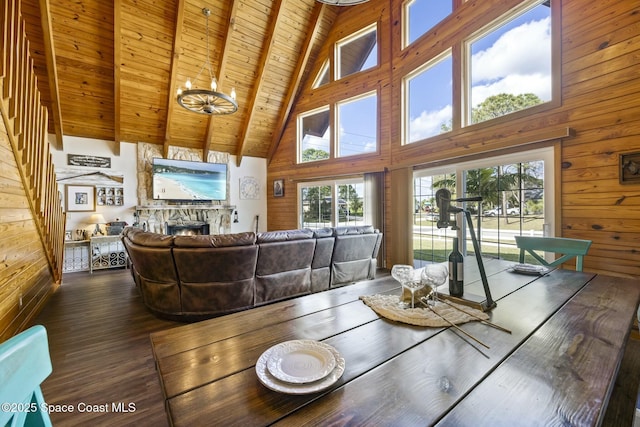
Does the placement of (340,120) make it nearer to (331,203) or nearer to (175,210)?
(331,203)

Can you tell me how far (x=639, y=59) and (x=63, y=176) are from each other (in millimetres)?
8415

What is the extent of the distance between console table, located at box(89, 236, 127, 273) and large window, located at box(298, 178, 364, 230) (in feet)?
13.0

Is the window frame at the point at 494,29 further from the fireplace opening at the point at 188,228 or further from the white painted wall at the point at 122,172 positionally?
the fireplace opening at the point at 188,228

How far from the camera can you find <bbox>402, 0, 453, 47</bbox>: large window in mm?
4223

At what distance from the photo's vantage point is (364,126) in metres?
5.73

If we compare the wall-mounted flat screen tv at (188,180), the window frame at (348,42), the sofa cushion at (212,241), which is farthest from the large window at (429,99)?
the wall-mounted flat screen tv at (188,180)

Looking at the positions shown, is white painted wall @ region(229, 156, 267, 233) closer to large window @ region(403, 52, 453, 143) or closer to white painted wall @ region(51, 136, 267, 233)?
white painted wall @ region(51, 136, 267, 233)

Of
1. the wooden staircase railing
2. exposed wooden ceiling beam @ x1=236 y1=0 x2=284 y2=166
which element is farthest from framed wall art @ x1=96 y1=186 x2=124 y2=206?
exposed wooden ceiling beam @ x1=236 y1=0 x2=284 y2=166

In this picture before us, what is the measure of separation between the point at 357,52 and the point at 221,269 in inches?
215

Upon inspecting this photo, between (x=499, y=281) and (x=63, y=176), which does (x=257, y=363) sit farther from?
(x=63, y=176)

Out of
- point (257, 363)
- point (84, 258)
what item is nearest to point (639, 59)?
point (257, 363)

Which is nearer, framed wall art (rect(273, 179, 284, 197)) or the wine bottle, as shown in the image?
the wine bottle

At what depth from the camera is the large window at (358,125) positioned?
18.3 feet

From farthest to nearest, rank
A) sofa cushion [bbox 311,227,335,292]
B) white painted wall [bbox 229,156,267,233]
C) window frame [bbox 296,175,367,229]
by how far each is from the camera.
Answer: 1. white painted wall [bbox 229,156,267,233]
2. window frame [bbox 296,175,367,229]
3. sofa cushion [bbox 311,227,335,292]
